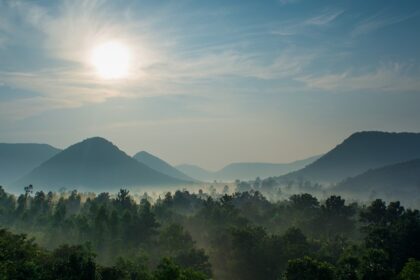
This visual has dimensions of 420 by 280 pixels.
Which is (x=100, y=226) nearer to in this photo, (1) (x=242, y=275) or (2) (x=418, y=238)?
(1) (x=242, y=275)

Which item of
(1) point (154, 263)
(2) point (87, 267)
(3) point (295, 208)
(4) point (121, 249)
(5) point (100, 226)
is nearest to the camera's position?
(2) point (87, 267)

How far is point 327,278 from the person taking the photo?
4297cm

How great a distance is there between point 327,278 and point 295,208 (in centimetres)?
9170

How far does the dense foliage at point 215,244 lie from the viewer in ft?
141

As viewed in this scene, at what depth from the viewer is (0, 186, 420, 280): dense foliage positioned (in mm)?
42969

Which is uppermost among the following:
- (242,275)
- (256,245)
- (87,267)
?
(87,267)

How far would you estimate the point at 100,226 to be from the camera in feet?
338

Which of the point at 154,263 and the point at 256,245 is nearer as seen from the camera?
the point at 256,245

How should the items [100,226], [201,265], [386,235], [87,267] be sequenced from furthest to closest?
[100,226]
[201,265]
[386,235]
[87,267]

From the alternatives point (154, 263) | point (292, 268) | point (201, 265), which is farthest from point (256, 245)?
point (292, 268)

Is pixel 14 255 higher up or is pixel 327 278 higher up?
pixel 14 255

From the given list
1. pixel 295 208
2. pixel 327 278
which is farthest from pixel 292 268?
pixel 295 208

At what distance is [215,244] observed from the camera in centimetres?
8744

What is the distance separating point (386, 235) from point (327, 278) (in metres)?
27.3
